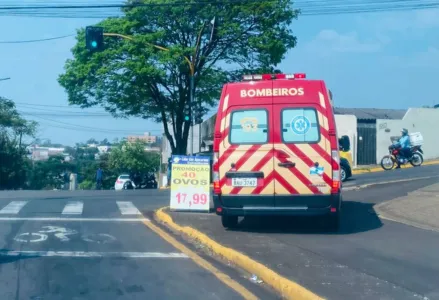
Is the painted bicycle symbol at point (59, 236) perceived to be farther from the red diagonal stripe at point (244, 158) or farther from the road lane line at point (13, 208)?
the road lane line at point (13, 208)

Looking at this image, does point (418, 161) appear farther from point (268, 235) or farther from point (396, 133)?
point (268, 235)

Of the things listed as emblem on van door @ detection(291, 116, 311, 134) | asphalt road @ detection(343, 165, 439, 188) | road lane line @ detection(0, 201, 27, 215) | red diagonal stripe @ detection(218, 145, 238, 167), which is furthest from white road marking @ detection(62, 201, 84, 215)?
asphalt road @ detection(343, 165, 439, 188)

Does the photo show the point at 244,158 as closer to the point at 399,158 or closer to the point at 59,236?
the point at 59,236

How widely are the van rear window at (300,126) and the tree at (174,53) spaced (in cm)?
2560

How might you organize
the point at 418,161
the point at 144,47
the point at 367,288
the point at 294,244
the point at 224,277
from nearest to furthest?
the point at 367,288 → the point at 224,277 → the point at 294,244 → the point at 418,161 → the point at 144,47

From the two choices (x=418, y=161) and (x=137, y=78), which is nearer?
(x=418, y=161)

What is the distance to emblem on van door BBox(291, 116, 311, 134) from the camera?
13296 millimetres

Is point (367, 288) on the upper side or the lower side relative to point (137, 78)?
lower

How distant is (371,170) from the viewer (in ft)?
109

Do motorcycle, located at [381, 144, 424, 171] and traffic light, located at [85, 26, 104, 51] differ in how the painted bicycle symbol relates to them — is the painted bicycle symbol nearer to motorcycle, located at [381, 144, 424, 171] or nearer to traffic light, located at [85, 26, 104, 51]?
traffic light, located at [85, 26, 104, 51]

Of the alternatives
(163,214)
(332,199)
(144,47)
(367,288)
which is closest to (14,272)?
(367,288)

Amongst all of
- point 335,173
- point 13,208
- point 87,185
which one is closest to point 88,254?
point 335,173

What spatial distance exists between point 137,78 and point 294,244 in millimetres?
29352

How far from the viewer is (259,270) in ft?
31.2
